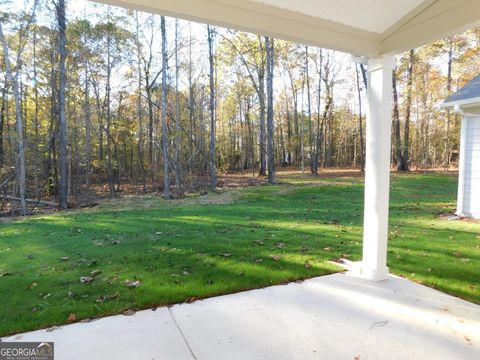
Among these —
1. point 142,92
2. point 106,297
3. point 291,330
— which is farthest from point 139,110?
point 291,330

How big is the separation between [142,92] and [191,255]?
50.0 ft

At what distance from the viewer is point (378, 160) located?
273 centimetres

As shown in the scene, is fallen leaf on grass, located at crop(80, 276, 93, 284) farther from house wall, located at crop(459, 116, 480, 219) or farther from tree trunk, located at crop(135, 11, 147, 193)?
tree trunk, located at crop(135, 11, 147, 193)

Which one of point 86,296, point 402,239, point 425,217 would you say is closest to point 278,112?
point 425,217

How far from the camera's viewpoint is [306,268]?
328 cm

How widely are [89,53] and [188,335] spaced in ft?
49.0

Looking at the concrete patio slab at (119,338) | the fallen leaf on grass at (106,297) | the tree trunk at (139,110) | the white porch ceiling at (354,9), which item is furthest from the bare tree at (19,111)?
the white porch ceiling at (354,9)

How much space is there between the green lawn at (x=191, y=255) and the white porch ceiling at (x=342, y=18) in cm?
217

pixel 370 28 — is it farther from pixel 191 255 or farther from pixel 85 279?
pixel 85 279

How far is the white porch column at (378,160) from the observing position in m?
2.65

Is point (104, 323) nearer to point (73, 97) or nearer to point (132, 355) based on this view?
point (132, 355)

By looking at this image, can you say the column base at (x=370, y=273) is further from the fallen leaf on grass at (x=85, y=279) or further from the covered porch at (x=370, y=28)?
the fallen leaf on grass at (x=85, y=279)

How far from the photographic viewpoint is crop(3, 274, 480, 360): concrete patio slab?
72.6 inches

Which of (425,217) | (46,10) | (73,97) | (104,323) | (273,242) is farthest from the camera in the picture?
(73,97)
